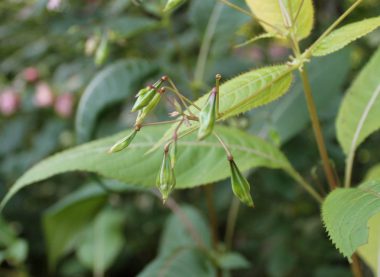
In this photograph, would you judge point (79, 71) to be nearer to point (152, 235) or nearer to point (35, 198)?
point (152, 235)

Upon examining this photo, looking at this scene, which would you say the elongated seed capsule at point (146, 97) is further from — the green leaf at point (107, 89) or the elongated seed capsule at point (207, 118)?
the green leaf at point (107, 89)

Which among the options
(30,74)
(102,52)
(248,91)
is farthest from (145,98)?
(30,74)

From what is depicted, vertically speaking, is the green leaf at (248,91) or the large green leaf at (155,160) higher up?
the green leaf at (248,91)

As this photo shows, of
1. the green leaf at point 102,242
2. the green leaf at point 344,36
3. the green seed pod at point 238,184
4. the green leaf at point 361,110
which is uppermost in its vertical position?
the green leaf at point 344,36

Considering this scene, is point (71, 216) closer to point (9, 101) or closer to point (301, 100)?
point (301, 100)

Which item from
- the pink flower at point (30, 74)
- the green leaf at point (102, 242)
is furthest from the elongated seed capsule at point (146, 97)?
the pink flower at point (30, 74)
